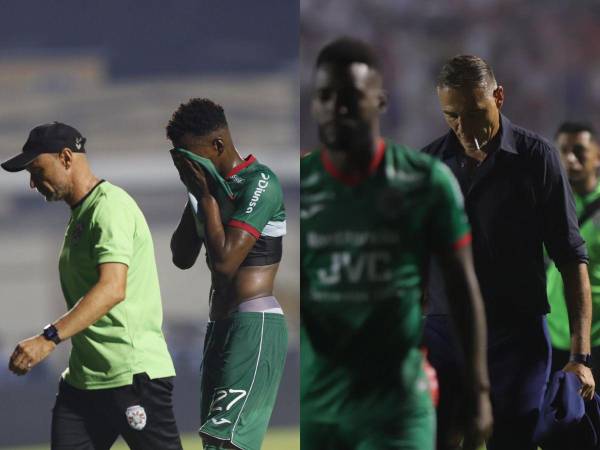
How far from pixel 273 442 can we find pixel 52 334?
3.56 metres

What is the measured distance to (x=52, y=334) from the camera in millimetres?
3918

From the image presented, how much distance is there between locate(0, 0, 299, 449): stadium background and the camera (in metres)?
7.00

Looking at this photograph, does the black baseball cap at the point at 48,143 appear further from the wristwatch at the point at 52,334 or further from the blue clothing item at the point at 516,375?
the blue clothing item at the point at 516,375

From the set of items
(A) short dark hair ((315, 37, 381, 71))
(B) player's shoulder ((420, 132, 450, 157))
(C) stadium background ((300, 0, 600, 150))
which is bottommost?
(B) player's shoulder ((420, 132, 450, 157))

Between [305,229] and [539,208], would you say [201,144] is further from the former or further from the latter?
[305,229]

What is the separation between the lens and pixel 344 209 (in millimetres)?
2934

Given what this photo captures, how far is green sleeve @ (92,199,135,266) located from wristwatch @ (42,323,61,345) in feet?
1.02

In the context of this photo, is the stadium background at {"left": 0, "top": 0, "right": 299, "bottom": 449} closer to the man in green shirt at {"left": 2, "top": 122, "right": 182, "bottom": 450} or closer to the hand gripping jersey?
the hand gripping jersey

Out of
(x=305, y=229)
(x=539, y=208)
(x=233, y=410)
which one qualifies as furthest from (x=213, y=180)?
(x=305, y=229)

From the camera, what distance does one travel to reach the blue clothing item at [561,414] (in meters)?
4.17

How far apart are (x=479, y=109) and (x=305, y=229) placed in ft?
4.85

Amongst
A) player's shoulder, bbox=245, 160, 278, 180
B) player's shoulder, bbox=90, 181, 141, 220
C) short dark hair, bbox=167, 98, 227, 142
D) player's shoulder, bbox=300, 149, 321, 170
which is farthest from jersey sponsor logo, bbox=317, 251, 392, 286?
short dark hair, bbox=167, 98, 227, 142

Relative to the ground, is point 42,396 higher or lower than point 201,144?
lower

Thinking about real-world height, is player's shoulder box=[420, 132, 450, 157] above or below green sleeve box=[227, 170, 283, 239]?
above
